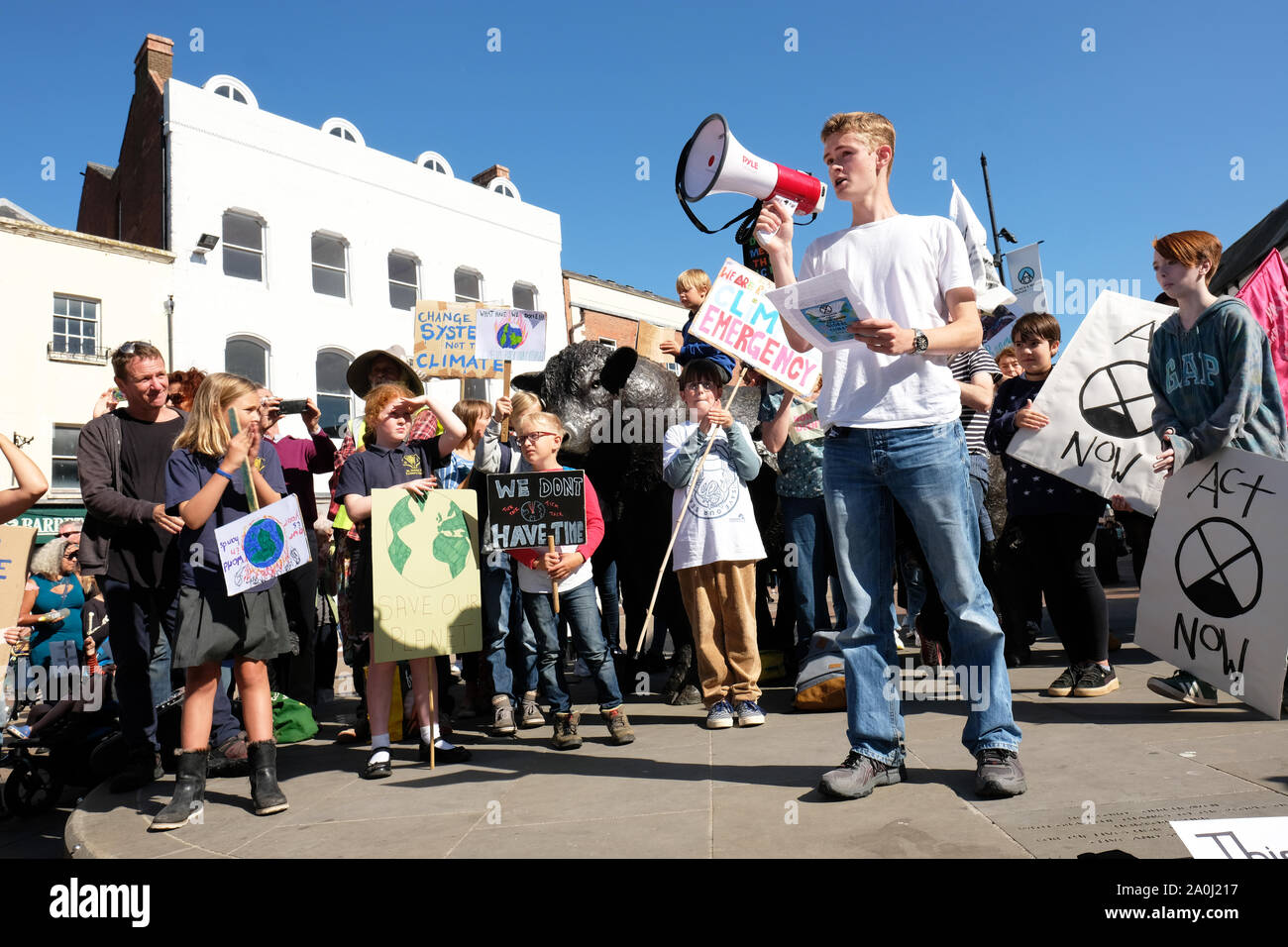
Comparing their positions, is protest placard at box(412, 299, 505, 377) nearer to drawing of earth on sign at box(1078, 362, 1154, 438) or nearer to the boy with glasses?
the boy with glasses

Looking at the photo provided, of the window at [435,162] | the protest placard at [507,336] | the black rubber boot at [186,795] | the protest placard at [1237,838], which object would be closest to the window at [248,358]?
the window at [435,162]

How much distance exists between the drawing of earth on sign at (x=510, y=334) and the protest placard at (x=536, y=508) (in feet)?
3.95

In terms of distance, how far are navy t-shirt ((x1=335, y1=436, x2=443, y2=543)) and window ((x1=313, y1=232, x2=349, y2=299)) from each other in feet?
55.0

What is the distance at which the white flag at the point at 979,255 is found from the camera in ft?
19.9

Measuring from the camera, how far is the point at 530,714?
5.00m

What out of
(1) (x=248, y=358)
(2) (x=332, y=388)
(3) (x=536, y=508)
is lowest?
(3) (x=536, y=508)

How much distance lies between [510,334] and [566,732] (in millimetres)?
2262

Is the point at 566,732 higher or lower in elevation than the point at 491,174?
lower

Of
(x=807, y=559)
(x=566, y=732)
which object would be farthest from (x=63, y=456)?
(x=807, y=559)

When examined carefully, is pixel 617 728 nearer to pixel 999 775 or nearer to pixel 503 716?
pixel 503 716

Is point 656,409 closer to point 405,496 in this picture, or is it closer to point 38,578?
point 405,496

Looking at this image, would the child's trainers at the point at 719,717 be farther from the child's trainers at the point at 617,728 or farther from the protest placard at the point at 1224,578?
the protest placard at the point at 1224,578
